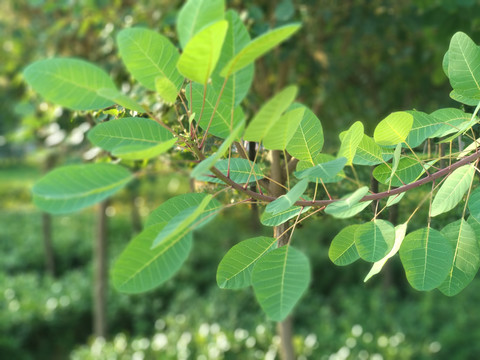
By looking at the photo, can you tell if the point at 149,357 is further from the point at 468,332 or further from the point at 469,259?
the point at 469,259

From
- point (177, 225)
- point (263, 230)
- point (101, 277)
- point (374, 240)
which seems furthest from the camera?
point (101, 277)

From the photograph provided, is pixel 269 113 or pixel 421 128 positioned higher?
pixel 269 113

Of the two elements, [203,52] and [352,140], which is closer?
[203,52]

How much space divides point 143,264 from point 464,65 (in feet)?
1.86

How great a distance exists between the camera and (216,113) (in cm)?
70

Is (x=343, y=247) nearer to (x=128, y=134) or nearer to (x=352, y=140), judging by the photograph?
(x=352, y=140)

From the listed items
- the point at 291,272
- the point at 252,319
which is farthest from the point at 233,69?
the point at 252,319

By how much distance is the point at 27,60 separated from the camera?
4555 mm

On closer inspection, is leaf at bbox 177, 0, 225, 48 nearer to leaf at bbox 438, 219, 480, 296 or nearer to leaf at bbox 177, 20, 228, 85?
leaf at bbox 177, 20, 228, 85

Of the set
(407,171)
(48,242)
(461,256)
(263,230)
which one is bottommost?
(48,242)

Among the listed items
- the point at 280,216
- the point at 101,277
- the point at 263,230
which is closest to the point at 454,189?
the point at 280,216

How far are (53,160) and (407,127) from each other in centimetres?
505

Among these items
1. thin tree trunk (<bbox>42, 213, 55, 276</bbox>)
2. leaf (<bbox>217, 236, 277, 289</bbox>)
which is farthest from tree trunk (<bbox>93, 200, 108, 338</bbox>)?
leaf (<bbox>217, 236, 277, 289</bbox>)

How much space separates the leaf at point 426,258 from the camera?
74 cm
